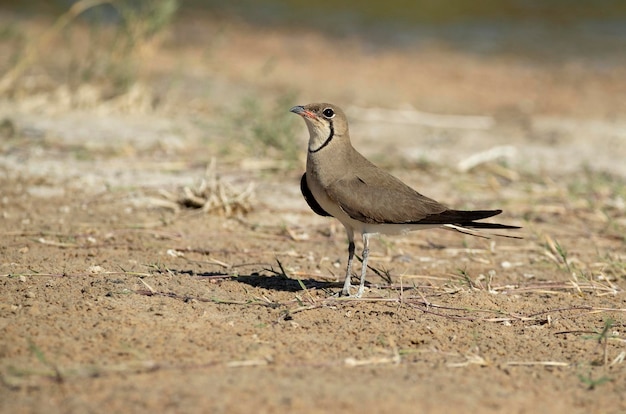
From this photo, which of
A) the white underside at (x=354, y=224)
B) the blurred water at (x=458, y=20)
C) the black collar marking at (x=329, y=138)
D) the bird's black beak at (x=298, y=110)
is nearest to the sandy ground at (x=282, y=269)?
the white underside at (x=354, y=224)

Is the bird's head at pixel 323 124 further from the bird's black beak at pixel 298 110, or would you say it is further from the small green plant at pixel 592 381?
the small green plant at pixel 592 381

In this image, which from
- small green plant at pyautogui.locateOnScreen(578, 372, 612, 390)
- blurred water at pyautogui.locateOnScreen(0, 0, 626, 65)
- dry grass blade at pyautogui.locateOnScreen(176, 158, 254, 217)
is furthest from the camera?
blurred water at pyautogui.locateOnScreen(0, 0, 626, 65)

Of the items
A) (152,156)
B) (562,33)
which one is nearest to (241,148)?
(152,156)

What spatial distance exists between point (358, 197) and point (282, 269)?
54 centimetres

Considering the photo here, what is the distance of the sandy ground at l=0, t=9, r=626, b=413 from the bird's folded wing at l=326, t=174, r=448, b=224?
0.35 meters

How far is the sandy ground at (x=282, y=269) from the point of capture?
11.3 feet

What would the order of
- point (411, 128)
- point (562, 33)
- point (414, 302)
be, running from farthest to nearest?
point (562, 33) → point (411, 128) → point (414, 302)

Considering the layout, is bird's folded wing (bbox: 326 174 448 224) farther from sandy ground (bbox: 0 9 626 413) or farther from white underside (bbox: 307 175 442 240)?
sandy ground (bbox: 0 9 626 413)

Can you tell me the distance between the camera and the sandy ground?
3.43 metres

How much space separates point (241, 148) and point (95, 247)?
2788 millimetres

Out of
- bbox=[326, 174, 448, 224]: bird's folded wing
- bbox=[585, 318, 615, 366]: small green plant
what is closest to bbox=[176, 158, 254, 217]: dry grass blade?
bbox=[326, 174, 448, 224]: bird's folded wing

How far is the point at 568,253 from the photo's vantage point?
5898 millimetres

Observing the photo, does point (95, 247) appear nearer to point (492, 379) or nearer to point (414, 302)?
point (414, 302)

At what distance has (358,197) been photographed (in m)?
4.61
